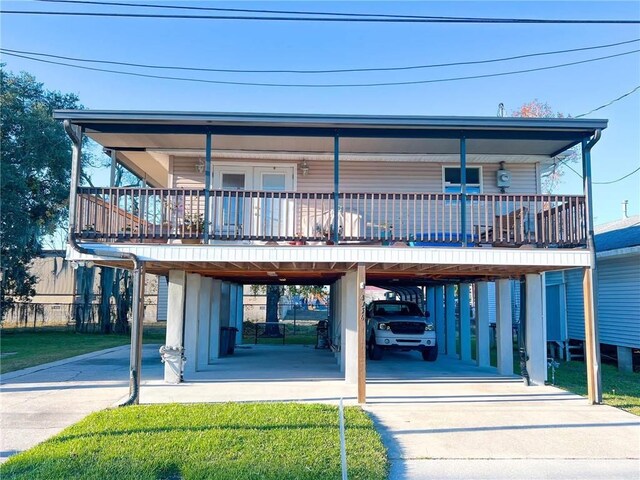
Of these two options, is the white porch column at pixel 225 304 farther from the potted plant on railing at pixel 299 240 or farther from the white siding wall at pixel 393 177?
the potted plant on railing at pixel 299 240

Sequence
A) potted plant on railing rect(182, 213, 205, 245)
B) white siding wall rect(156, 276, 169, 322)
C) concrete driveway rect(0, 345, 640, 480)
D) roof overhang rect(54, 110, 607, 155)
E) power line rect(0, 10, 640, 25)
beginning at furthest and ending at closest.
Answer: white siding wall rect(156, 276, 169, 322), potted plant on railing rect(182, 213, 205, 245), roof overhang rect(54, 110, 607, 155), power line rect(0, 10, 640, 25), concrete driveway rect(0, 345, 640, 480)

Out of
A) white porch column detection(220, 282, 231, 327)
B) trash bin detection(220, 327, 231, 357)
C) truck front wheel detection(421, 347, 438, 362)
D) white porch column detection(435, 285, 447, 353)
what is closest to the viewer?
truck front wheel detection(421, 347, 438, 362)

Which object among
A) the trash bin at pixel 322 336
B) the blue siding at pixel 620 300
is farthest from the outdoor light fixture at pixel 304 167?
the blue siding at pixel 620 300

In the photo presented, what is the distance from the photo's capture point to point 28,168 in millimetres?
21250

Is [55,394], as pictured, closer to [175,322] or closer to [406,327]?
→ [175,322]

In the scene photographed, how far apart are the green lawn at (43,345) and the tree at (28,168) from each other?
2.62 meters

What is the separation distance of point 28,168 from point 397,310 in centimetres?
1618

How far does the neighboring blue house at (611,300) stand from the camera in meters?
14.3

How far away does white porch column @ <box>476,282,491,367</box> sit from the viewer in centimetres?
1370

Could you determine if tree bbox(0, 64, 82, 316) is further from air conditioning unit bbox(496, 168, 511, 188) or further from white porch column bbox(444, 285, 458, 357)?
air conditioning unit bbox(496, 168, 511, 188)

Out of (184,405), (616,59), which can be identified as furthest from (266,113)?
(616,59)

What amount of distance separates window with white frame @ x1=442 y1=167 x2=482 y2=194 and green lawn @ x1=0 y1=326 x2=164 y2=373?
11.9 meters

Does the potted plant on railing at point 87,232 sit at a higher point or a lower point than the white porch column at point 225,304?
higher

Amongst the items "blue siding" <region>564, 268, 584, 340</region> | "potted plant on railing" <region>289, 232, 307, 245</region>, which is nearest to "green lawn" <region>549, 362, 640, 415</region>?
"blue siding" <region>564, 268, 584, 340</region>
